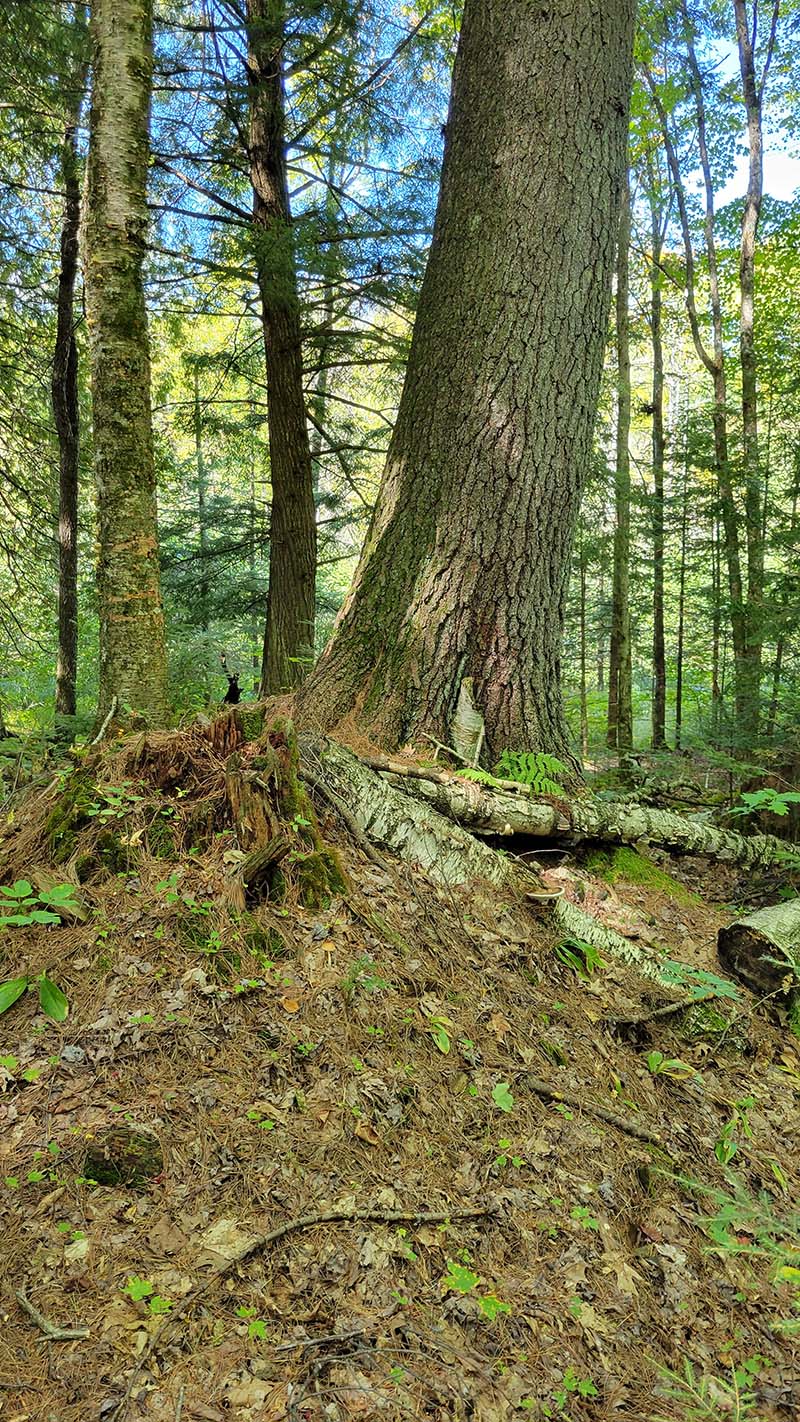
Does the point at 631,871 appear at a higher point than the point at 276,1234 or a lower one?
higher

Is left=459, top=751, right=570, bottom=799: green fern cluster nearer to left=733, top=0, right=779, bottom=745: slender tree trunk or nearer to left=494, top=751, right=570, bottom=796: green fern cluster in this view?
left=494, top=751, right=570, bottom=796: green fern cluster

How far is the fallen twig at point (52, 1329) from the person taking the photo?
140 cm

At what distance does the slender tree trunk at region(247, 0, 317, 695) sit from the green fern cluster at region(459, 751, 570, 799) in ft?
11.5

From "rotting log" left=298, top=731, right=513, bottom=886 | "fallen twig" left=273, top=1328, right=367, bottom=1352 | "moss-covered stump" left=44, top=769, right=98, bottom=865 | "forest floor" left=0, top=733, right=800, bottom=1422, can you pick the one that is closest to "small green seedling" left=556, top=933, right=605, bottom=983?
"forest floor" left=0, top=733, right=800, bottom=1422

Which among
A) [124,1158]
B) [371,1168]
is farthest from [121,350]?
[371,1168]

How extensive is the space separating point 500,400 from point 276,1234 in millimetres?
3401

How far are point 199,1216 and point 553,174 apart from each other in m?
4.46

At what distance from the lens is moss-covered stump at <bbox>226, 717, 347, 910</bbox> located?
256cm

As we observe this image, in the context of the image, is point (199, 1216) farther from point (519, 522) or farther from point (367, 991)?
point (519, 522)

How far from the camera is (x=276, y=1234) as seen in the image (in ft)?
5.47

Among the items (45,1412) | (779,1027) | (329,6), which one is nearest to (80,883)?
(45,1412)

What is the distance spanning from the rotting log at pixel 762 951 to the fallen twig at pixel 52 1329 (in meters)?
2.71

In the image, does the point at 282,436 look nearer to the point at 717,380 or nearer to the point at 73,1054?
the point at 73,1054

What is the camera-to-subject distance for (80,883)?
2482mm
